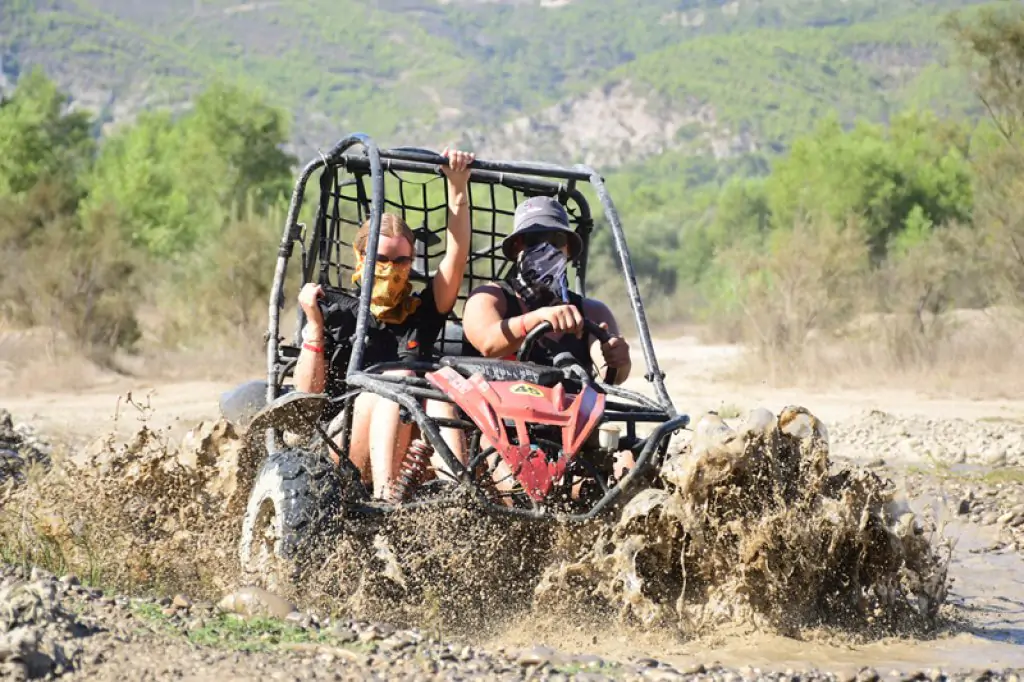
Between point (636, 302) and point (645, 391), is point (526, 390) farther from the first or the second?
point (645, 391)

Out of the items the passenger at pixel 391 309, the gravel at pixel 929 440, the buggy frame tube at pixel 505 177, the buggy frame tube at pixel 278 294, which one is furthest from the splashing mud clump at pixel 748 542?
the gravel at pixel 929 440

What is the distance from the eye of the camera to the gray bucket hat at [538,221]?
22.3 ft

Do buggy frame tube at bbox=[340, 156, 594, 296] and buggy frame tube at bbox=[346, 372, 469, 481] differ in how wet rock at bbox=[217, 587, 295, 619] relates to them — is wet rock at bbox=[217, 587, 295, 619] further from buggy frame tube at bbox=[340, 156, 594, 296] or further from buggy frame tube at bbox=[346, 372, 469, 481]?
buggy frame tube at bbox=[340, 156, 594, 296]

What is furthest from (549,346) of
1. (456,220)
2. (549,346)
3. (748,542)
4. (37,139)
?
(37,139)

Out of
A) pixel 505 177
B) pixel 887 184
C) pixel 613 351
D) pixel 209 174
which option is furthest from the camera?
pixel 209 174

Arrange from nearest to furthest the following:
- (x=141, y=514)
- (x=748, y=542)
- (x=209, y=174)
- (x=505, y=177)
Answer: (x=748, y=542)
(x=141, y=514)
(x=505, y=177)
(x=209, y=174)

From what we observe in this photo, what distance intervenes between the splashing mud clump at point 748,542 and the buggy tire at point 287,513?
903mm

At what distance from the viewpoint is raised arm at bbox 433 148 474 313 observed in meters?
6.74

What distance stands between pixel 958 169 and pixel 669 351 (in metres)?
13.3

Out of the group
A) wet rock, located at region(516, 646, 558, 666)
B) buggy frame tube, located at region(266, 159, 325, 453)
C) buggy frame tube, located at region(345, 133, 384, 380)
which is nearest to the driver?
buggy frame tube, located at region(345, 133, 384, 380)

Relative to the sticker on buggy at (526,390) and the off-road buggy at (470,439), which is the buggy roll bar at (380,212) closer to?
the off-road buggy at (470,439)

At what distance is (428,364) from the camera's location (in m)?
6.52

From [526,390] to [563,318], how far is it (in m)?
0.53

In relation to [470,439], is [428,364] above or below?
above
